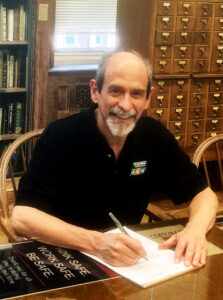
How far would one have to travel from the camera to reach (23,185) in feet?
5.85

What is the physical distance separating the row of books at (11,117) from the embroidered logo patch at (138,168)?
2.45 meters

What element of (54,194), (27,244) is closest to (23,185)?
(54,194)

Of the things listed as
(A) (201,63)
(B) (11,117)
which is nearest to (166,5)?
(A) (201,63)

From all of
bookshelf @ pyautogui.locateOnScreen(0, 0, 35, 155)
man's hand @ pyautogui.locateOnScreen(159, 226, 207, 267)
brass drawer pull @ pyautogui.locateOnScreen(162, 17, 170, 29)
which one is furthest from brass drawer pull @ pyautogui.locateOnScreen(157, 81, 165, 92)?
man's hand @ pyautogui.locateOnScreen(159, 226, 207, 267)

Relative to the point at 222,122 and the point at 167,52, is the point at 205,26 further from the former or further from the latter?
the point at 222,122

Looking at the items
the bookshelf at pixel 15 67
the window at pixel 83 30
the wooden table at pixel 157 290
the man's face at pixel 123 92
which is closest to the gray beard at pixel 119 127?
the man's face at pixel 123 92

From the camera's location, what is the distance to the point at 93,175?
6.25ft

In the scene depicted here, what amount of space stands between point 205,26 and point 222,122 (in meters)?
0.82

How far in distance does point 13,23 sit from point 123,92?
249cm

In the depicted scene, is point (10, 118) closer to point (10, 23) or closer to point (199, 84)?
point (10, 23)

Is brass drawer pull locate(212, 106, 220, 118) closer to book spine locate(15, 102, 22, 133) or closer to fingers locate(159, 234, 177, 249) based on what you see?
book spine locate(15, 102, 22, 133)

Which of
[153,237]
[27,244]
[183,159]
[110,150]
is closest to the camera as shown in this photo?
[27,244]

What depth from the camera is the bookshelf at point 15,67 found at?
159 inches

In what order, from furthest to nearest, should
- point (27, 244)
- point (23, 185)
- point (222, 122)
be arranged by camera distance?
point (222, 122)
point (23, 185)
point (27, 244)
